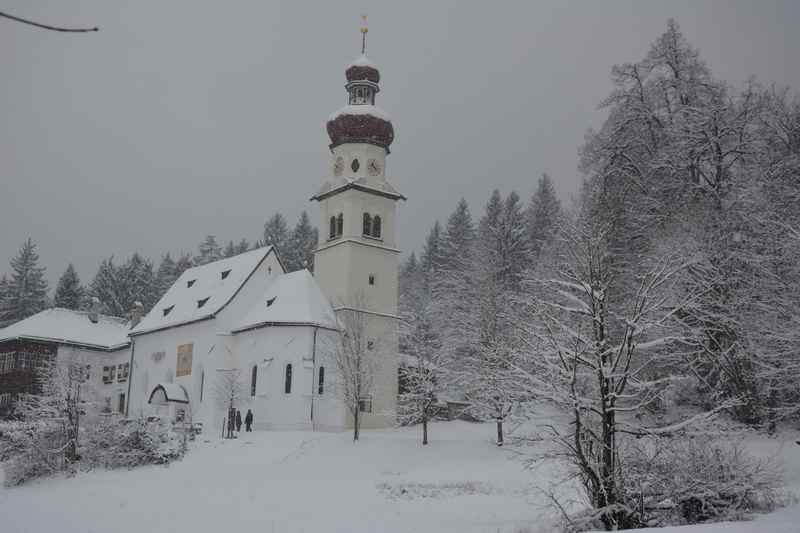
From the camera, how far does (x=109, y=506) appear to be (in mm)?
21969

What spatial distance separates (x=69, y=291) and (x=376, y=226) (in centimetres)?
3821

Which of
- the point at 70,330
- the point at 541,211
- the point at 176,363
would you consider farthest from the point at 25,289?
the point at 541,211

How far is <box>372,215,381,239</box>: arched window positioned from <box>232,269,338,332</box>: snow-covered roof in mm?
5211

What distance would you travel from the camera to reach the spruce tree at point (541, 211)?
58706 mm

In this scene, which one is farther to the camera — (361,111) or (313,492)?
(361,111)

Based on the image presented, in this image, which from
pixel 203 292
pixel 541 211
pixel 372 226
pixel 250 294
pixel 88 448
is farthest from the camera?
pixel 541 211

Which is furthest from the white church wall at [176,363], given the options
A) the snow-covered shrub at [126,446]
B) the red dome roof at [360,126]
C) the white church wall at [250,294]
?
the red dome roof at [360,126]

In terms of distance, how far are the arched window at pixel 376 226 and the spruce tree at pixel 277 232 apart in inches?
1085

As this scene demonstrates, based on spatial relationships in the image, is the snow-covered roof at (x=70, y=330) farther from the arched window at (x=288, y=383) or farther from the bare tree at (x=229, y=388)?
the arched window at (x=288, y=383)

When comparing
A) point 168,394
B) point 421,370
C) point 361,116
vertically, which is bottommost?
point 168,394

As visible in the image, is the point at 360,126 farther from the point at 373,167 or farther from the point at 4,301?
the point at 4,301

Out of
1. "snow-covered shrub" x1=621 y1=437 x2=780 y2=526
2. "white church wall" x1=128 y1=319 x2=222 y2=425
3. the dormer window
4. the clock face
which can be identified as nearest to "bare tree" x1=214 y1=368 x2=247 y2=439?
"white church wall" x1=128 y1=319 x2=222 y2=425

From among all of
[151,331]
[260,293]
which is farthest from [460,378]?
[151,331]

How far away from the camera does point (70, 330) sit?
176 ft
